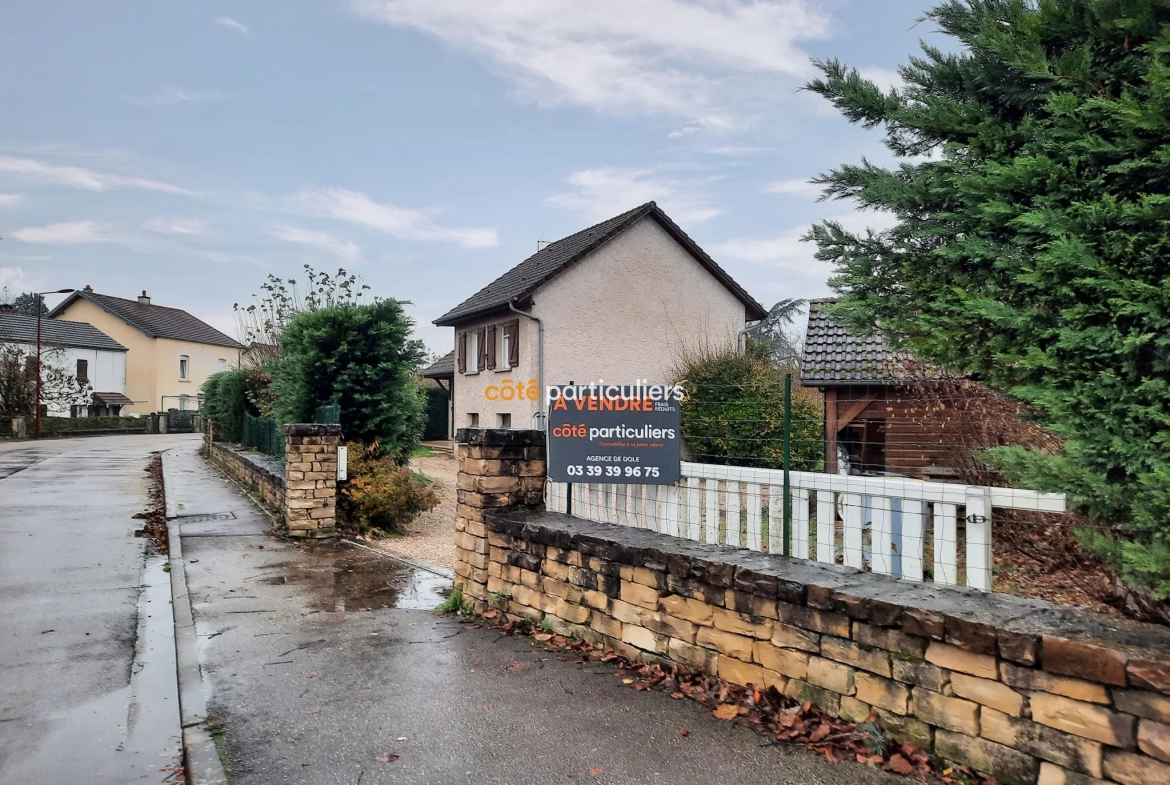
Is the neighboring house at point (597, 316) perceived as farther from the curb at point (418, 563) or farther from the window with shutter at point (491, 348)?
the curb at point (418, 563)

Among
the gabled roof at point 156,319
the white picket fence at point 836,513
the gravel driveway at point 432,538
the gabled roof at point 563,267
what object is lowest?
the gravel driveway at point 432,538

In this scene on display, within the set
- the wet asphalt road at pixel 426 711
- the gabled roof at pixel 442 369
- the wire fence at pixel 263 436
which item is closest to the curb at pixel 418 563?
the wet asphalt road at pixel 426 711

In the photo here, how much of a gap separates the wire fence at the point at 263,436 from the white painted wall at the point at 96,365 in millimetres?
34801

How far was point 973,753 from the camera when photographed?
3576mm

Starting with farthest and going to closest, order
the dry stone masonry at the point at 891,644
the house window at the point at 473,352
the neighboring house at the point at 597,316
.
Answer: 1. the house window at the point at 473,352
2. the neighboring house at the point at 597,316
3. the dry stone masonry at the point at 891,644

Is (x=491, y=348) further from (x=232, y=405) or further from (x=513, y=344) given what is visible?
(x=232, y=405)

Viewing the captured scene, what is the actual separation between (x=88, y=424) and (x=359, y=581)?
43.4m

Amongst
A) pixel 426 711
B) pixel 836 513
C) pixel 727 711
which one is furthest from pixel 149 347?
pixel 727 711

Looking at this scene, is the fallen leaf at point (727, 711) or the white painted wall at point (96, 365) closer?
the fallen leaf at point (727, 711)

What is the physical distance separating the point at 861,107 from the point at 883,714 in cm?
311

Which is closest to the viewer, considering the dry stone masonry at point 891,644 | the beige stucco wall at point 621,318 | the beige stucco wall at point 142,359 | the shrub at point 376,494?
the dry stone masonry at point 891,644

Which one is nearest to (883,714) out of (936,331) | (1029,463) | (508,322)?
(1029,463)

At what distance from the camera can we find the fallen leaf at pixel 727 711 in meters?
4.42

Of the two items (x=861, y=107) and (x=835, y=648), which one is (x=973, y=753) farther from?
(x=861, y=107)
